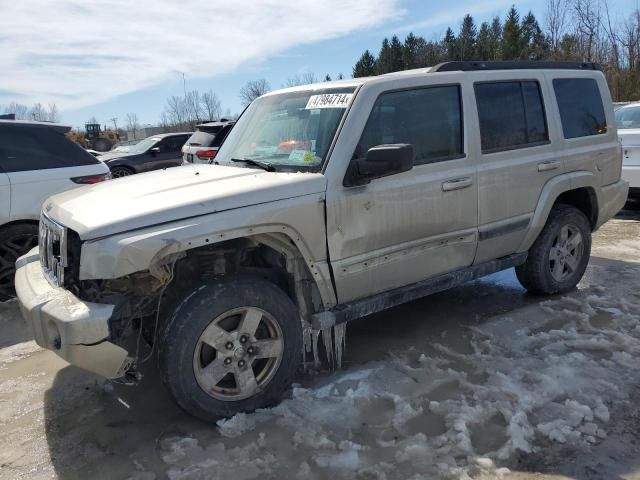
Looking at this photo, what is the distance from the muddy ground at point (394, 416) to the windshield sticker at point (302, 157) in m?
1.45

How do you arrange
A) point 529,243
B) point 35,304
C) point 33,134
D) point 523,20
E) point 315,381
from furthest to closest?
1. point 523,20
2. point 33,134
3. point 529,243
4. point 315,381
5. point 35,304

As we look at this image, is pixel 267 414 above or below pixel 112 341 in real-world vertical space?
below

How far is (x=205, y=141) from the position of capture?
11.2 meters

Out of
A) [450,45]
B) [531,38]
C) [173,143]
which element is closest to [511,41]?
[531,38]

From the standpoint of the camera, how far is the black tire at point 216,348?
300cm

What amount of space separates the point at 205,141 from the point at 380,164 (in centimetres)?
841

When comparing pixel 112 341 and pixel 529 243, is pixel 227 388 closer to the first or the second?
pixel 112 341

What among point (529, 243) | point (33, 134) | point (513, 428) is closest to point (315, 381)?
point (513, 428)

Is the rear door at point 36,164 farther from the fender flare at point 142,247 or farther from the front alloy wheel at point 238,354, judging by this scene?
the front alloy wheel at point 238,354

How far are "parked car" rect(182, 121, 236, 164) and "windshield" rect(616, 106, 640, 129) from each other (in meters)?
6.78

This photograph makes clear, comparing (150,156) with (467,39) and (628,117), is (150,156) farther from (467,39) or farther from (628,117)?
(467,39)

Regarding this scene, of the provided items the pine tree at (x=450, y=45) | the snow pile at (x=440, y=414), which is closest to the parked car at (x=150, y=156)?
the snow pile at (x=440, y=414)

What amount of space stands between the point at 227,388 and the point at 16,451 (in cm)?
119

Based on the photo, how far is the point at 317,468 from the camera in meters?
2.81
